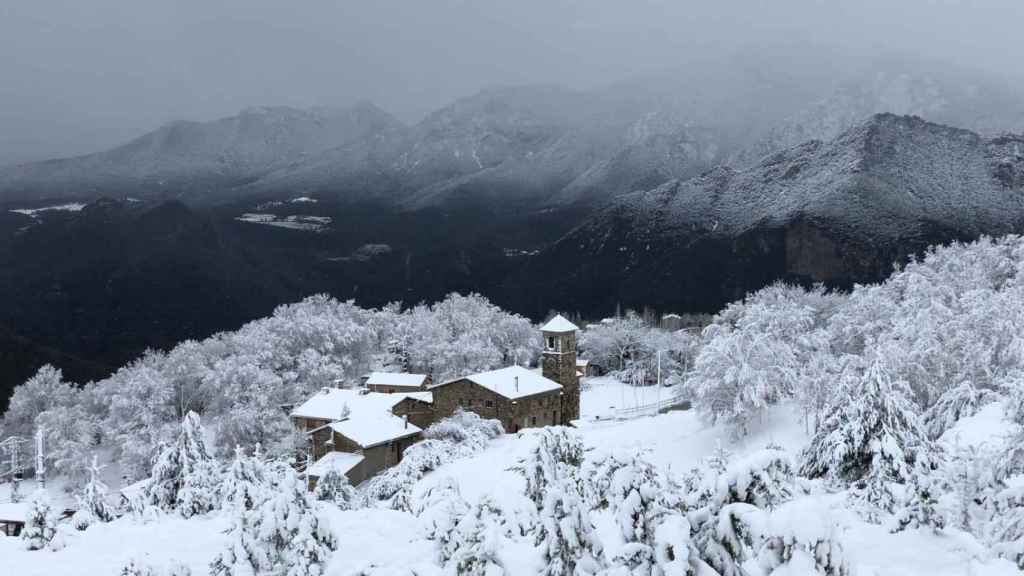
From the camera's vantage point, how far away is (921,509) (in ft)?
31.5

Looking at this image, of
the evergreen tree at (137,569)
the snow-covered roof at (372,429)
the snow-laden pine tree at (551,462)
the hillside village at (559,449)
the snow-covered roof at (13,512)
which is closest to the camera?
the hillside village at (559,449)

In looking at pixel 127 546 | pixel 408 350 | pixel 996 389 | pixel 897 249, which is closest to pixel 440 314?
pixel 408 350

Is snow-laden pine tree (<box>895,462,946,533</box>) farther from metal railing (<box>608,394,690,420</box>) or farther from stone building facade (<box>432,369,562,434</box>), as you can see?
metal railing (<box>608,394,690,420</box>)

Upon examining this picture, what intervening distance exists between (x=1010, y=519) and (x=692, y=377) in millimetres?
27887

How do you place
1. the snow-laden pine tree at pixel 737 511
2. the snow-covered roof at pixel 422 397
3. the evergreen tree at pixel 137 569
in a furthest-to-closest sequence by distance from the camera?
the snow-covered roof at pixel 422 397 < the evergreen tree at pixel 137 569 < the snow-laden pine tree at pixel 737 511

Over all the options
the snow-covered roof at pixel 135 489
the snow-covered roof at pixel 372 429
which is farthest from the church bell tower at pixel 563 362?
the snow-covered roof at pixel 135 489

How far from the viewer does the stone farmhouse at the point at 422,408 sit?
38906mm

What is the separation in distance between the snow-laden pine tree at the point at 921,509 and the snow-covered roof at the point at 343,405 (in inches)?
1392

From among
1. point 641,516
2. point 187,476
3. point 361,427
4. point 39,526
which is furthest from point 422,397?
point 641,516

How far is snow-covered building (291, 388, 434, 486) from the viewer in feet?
125

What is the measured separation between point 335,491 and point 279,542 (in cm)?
714

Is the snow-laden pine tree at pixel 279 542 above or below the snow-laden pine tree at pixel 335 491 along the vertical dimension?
above

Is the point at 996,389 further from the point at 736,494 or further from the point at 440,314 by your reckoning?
the point at 440,314

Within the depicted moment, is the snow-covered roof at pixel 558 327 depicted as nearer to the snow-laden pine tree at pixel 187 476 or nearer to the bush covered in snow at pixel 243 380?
the bush covered in snow at pixel 243 380
